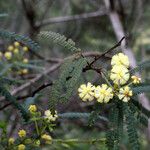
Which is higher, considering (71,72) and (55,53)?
(55,53)

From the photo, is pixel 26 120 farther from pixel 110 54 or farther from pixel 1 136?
pixel 110 54

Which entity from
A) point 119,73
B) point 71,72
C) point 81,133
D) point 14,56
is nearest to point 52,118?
point 71,72

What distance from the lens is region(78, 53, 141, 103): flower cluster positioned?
5.32 ft

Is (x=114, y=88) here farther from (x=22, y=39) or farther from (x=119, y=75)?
(x=22, y=39)

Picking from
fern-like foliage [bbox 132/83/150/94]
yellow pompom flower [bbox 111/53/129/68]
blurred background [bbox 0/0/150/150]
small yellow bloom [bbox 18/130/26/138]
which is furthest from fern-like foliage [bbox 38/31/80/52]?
blurred background [bbox 0/0/150/150]

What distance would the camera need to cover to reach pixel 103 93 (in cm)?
161

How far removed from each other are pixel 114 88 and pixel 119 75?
62mm

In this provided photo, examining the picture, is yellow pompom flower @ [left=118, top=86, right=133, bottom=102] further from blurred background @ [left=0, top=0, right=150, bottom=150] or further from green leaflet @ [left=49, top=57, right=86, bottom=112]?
blurred background @ [left=0, top=0, right=150, bottom=150]

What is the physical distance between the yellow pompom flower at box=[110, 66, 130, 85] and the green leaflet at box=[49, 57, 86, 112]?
0.43 ft

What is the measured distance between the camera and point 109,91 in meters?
1.62

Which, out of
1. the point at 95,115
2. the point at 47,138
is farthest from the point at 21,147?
the point at 95,115

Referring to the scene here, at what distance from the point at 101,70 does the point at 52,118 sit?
309 mm

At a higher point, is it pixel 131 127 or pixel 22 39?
pixel 22 39

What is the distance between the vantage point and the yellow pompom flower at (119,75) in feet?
5.38
